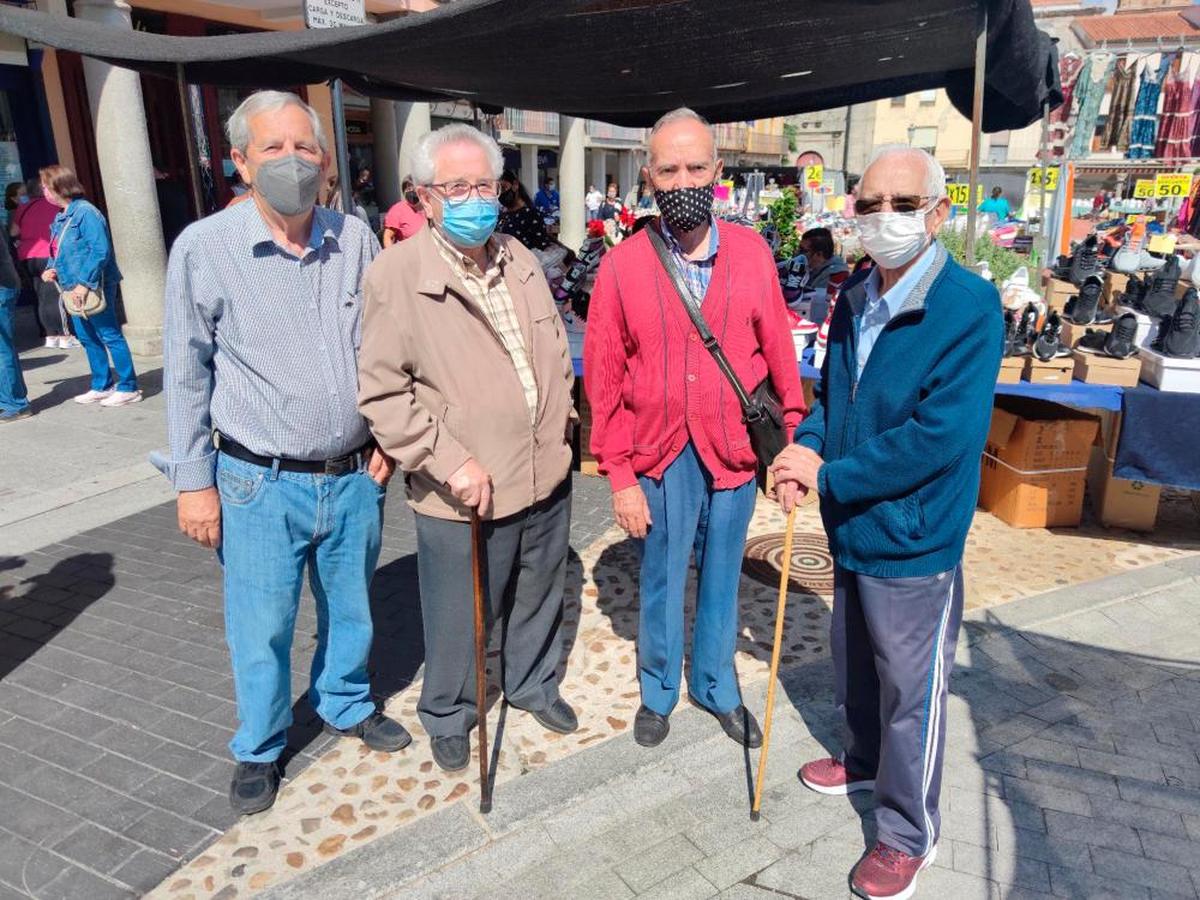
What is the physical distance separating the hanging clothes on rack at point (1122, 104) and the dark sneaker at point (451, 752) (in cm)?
2569

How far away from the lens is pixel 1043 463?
4949mm

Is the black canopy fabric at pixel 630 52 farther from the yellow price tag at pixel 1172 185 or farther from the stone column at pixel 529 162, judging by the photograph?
the stone column at pixel 529 162

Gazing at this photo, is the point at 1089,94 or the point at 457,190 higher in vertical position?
the point at 1089,94

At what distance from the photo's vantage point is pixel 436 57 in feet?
14.3

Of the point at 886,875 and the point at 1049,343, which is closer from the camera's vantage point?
the point at 886,875

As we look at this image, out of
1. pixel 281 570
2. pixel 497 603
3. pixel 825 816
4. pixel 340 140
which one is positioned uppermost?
pixel 340 140

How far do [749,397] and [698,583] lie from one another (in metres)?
0.70

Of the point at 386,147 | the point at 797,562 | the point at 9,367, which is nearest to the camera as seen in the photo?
the point at 797,562

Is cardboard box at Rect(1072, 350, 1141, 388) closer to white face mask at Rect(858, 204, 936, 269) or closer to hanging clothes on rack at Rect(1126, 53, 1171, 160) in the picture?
white face mask at Rect(858, 204, 936, 269)

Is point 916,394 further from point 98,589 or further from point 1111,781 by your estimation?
point 98,589

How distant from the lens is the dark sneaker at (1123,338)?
4.65 meters

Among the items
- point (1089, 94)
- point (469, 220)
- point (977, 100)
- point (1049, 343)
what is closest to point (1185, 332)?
point (1049, 343)

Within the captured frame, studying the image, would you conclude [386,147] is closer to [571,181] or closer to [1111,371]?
[571,181]

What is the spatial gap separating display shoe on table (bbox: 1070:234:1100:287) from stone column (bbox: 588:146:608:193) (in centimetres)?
3732
